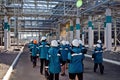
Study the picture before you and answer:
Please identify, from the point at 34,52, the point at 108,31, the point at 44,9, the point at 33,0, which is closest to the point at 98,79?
the point at 34,52

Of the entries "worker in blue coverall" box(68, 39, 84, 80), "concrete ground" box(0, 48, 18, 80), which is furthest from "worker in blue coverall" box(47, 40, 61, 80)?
"concrete ground" box(0, 48, 18, 80)

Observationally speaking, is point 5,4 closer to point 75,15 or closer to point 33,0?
point 33,0

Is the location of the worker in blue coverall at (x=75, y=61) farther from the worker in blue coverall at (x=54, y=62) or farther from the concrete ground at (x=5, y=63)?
the concrete ground at (x=5, y=63)

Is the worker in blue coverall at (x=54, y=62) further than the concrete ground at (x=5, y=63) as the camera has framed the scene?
No

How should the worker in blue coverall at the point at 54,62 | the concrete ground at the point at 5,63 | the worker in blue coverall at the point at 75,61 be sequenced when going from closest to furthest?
the worker in blue coverall at the point at 75,61 < the worker in blue coverall at the point at 54,62 < the concrete ground at the point at 5,63

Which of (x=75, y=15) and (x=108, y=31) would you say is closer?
(x=108, y=31)

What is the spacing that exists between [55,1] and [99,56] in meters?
23.6

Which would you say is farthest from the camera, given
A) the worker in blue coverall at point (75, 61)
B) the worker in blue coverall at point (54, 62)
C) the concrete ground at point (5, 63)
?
the concrete ground at point (5, 63)

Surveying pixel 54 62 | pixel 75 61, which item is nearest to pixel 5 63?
pixel 54 62

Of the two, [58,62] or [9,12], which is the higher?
[9,12]

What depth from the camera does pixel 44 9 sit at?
40.2m

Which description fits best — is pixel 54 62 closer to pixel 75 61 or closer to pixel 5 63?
pixel 75 61

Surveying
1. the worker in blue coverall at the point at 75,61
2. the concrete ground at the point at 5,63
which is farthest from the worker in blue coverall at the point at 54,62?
the concrete ground at the point at 5,63

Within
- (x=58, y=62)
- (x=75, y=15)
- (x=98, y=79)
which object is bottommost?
(x=98, y=79)
